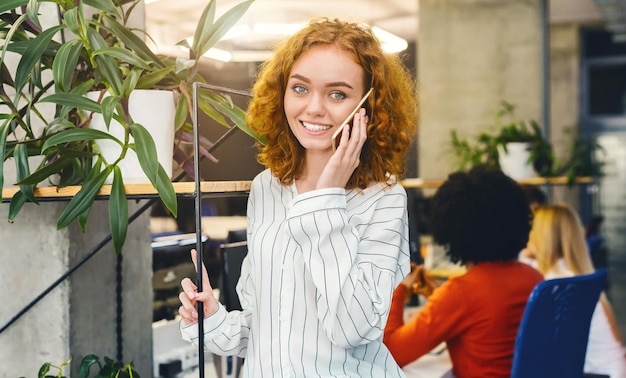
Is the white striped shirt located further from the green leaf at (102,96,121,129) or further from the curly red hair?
the green leaf at (102,96,121,129)

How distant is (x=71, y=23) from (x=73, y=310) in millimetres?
779

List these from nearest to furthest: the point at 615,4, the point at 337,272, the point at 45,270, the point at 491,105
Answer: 1. the point at 337,272
2. the point at 45,270
3. the point at 491,105
4. the point at 615,4

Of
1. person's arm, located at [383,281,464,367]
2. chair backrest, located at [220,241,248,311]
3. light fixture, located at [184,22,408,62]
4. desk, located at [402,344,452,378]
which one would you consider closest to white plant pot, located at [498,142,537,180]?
light fixture, located at [184,22,408,62]

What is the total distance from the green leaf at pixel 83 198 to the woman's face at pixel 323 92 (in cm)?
41

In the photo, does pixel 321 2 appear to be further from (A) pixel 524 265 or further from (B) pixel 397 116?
(B) pixel 397 116

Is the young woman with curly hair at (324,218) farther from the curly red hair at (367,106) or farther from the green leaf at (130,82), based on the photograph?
the green leaf at (130,82)

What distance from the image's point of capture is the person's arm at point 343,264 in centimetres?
120

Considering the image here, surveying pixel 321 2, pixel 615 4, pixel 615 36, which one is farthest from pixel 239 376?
pixel 615 36

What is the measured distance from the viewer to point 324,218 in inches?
47.7

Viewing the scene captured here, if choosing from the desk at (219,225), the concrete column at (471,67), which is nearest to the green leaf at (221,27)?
the desk at (219,225)

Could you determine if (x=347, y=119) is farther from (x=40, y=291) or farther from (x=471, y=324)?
(x=471, y=324)

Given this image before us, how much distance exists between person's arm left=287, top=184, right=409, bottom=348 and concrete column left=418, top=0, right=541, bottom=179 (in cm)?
430

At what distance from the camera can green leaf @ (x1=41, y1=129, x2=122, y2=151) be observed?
4.37ft

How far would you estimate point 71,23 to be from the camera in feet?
4.52
